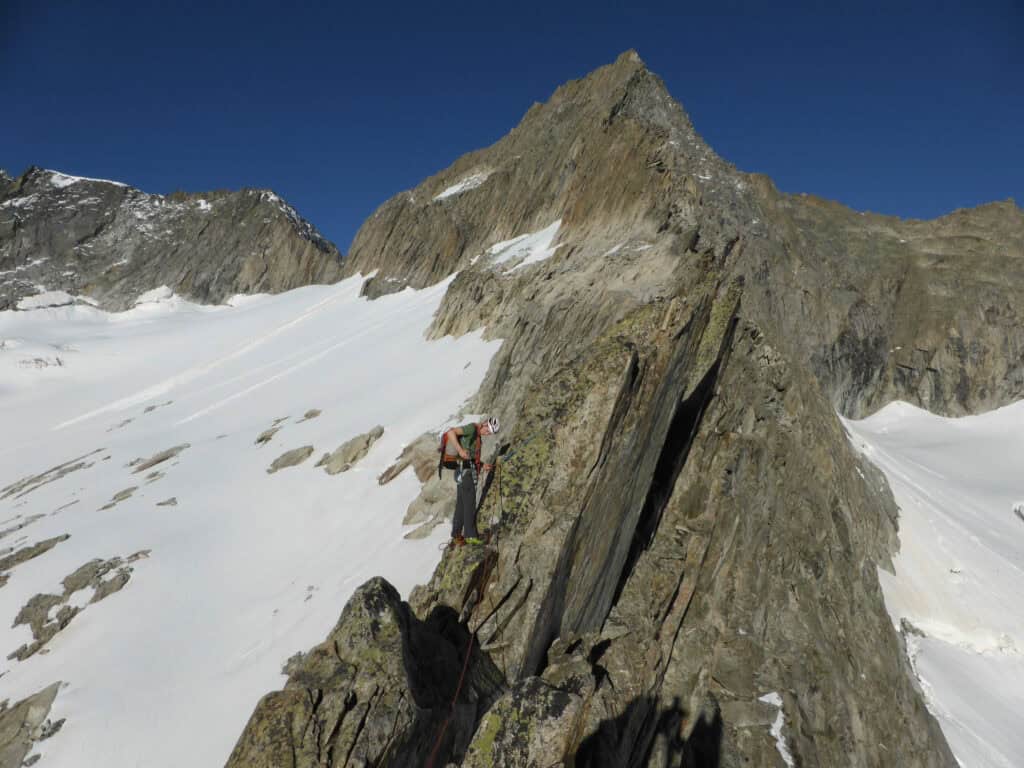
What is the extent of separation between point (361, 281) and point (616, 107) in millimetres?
37383

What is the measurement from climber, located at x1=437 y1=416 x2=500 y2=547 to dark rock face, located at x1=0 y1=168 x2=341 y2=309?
75.5 m

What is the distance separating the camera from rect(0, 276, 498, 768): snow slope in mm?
9320

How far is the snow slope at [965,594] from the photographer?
623 inches

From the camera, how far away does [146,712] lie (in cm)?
916

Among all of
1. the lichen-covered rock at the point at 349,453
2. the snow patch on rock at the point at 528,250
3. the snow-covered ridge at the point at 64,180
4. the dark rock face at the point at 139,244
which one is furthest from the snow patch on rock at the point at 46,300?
the lichen-covered rock at the point at 349,453

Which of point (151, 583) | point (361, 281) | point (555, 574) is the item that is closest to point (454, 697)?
point (555, 574)

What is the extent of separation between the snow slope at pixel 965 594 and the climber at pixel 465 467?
16058 millimetres

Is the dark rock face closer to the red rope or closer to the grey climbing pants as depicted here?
the grey climbing pants

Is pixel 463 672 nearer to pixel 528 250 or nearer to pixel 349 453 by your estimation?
pixel 349 453

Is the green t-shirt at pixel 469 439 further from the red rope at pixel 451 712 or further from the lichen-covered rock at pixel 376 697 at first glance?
the red rope at pixel 451 712

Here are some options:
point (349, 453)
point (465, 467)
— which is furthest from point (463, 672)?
point (349, 453)

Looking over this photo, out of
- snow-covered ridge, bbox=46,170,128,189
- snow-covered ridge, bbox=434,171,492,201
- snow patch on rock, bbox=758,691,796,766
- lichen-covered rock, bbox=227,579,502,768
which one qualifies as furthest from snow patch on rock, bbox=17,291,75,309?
snow patch on rock, bbox=758,691,796,766

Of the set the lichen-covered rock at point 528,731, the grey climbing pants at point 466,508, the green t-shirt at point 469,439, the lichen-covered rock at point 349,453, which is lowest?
the lichen-covered rock at point 349,453

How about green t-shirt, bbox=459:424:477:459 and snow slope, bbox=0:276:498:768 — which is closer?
green t-shirt, bbox=459:424:477:459
